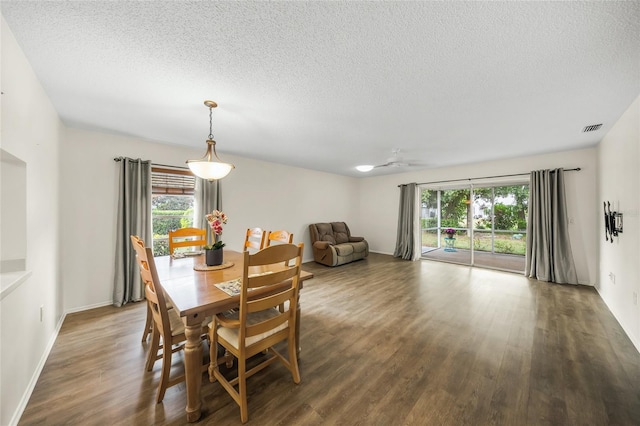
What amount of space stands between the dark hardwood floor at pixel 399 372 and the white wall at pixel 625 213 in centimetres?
26

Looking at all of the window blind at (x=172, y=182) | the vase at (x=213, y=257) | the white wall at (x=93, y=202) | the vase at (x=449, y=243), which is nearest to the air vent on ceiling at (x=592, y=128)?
the vase at (x=449, y=243)

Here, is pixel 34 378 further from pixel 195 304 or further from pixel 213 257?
pixel 195 304

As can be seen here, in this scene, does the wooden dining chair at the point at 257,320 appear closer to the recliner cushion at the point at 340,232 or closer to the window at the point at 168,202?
the window at the point at 168,202

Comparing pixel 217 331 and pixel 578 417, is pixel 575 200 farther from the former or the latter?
pixel 217 331

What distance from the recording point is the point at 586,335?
2412 millimetres

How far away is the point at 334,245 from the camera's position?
560 centimetres

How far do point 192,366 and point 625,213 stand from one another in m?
4.46

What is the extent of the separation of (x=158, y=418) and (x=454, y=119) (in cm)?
374

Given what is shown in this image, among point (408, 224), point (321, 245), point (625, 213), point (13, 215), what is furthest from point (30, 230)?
point (408, 224)

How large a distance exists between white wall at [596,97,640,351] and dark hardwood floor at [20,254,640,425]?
0.86ft

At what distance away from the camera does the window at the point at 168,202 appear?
3.70 meters

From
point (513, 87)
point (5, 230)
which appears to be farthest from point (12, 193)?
point (513, 87)

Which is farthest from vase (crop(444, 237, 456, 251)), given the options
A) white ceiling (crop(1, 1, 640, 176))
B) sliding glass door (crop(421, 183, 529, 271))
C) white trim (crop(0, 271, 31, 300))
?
white trim (crop(0, 271, 31, 300))

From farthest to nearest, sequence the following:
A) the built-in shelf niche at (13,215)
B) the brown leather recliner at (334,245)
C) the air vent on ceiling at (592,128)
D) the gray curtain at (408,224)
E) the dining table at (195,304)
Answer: the gray curtain at (408,224)
the brown leather recliner at (334,245)
the air vent on ceiling at (592,128)
the built-in shelf niche at (13,215)
the dining table at (195,304)
